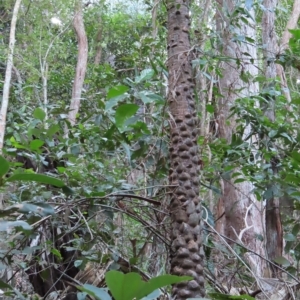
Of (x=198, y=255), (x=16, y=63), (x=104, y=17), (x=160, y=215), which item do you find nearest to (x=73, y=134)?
(x=160, y=215)

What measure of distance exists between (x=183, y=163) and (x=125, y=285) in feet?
2.61

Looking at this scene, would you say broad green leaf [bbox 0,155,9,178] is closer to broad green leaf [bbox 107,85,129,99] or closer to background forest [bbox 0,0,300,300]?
background forest [bbox 0,0,300,300]

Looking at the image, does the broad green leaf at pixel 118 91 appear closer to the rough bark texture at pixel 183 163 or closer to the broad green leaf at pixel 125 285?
the rough bark texture at pixel 183 163

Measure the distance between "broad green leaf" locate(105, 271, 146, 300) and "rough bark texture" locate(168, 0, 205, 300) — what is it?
2.21ft

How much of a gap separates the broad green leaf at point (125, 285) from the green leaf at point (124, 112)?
0.72 m

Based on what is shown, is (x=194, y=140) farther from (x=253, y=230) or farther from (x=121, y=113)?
(x=253, y=230)

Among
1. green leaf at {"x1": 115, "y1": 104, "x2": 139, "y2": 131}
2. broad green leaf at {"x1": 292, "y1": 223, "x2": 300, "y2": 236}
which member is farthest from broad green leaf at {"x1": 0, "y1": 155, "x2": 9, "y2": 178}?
broad green leaf at {"x1": 292, "y1": 223, "x2": 300, "y2": 236}

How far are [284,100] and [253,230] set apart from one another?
6.53 feet

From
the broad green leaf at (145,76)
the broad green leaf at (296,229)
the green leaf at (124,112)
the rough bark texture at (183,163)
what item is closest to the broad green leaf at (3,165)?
the green leaf at (124,112)

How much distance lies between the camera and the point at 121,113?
125 centimetres

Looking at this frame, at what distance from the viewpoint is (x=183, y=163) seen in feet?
4.37

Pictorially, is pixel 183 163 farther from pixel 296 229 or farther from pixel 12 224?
pixel 12 224

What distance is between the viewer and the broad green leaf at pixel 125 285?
0.56 m

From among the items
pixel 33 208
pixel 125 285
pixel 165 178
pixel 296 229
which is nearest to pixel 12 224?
pixel 33 208
